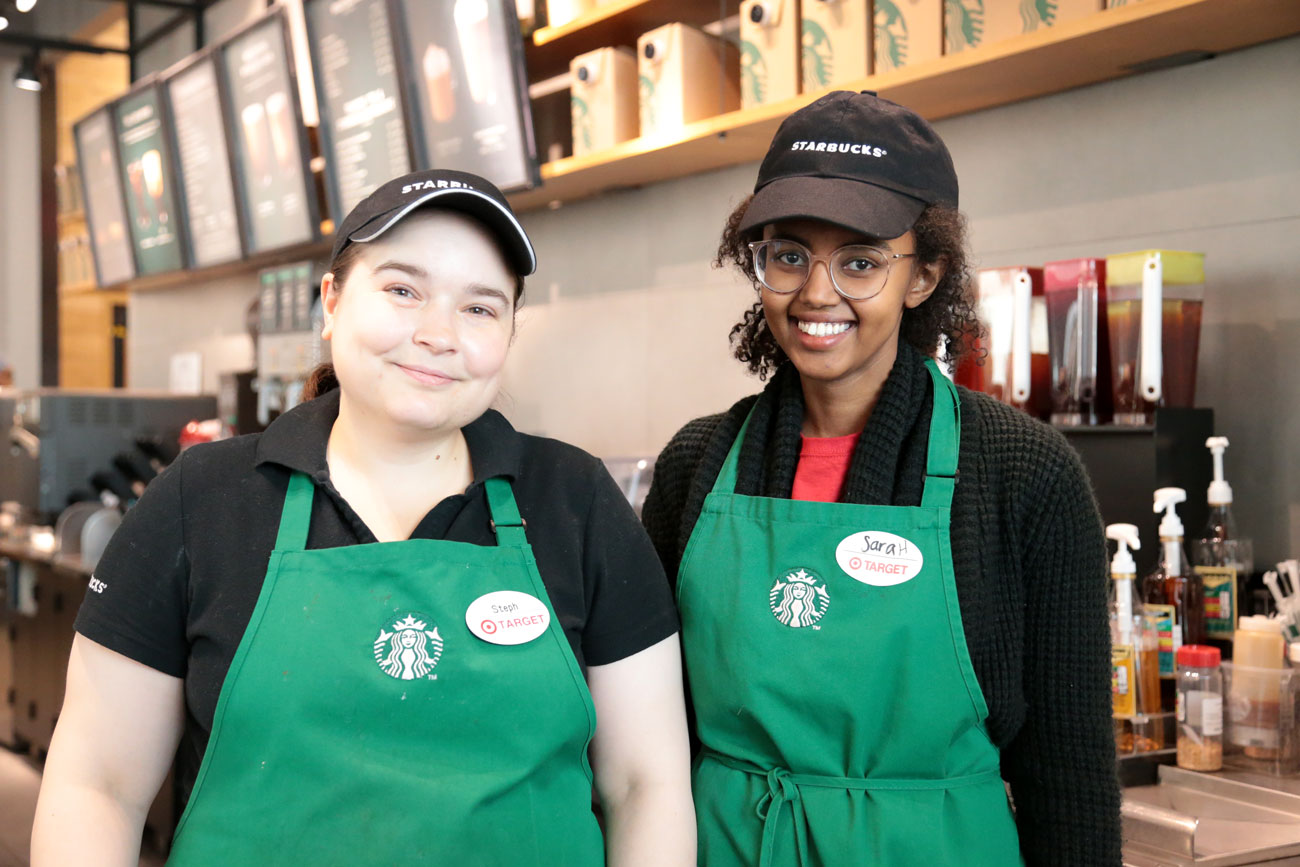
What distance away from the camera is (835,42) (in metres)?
2.50

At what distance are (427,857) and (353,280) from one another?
586mm

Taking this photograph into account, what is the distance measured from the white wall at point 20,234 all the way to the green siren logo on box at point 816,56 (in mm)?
6650

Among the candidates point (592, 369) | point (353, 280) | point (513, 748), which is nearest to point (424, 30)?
point (592, 369)

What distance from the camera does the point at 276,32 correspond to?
4387mm

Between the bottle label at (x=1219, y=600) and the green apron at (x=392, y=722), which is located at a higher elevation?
the green apron at (x=392, y=722)

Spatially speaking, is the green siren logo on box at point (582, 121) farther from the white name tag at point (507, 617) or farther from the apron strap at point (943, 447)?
the white name tag at point (507, 617)

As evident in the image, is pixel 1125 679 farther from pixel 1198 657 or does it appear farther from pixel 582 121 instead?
pixel 582 121

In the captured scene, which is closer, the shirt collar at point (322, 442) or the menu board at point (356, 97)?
the shirt collar at point (322, 442)

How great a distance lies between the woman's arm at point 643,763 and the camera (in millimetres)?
1185

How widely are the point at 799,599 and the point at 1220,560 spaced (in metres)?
1.05

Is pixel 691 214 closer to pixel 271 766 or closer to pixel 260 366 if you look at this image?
pixel 260 366

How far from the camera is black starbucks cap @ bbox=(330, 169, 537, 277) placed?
1.12 metres

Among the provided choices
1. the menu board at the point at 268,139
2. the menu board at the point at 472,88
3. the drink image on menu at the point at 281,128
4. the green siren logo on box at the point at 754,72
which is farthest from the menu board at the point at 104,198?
the green siren logo on box at the point at 754,72

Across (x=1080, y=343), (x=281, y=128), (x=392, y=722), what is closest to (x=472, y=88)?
(x=281, y=128)
